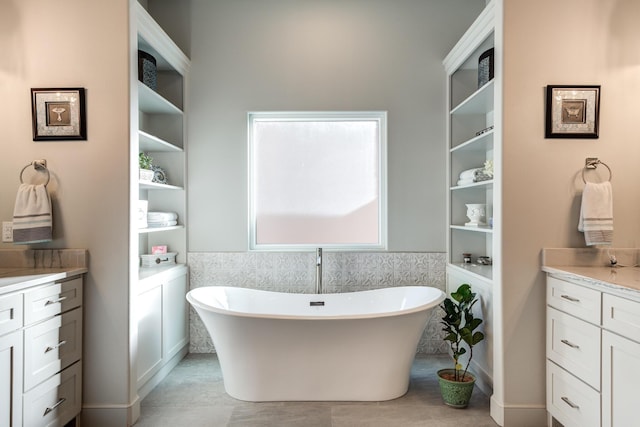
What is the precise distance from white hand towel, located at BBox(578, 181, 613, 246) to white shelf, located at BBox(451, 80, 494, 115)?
89cm

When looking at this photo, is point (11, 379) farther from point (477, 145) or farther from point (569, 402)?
point (477, 145)

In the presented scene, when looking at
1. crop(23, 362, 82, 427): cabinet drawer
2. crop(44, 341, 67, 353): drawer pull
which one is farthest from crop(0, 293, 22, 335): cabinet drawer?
crop(23, 362, 82, 427): cabinet drawer

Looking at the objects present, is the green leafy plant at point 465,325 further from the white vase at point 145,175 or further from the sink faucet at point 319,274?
the white vase at point 145,175

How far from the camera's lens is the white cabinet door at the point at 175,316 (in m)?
2.95

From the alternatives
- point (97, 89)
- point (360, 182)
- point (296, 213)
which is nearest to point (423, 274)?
point (360, 182)

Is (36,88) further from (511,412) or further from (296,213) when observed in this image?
(511,412)

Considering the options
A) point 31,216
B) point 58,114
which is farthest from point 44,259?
point 58,114

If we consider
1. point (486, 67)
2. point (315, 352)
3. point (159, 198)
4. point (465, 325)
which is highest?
point (486, 67)

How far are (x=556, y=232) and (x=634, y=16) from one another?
132cm

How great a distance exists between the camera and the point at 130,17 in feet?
7.45

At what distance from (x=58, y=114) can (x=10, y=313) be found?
3.71 ft

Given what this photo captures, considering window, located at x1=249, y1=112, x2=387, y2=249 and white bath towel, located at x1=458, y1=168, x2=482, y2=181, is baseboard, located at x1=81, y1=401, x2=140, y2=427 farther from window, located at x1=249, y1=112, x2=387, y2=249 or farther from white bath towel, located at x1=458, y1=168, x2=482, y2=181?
white bath towel, located at x1=458, y1=168, x2=482, y2=181

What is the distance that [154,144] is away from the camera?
3.04 metres

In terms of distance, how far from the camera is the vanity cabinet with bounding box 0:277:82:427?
1.73 metres
